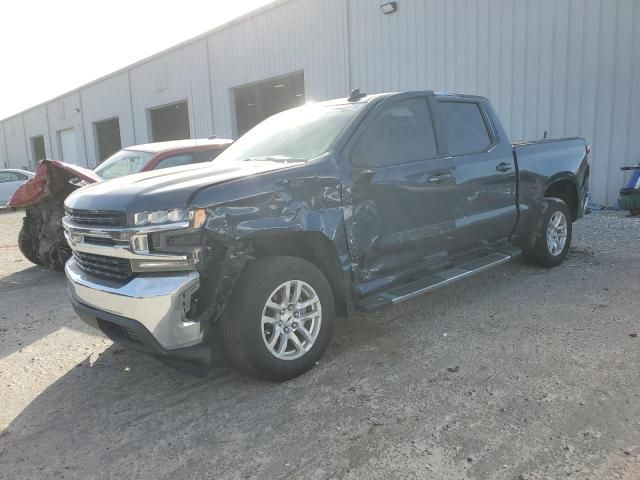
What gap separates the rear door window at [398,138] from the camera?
385 centimetres

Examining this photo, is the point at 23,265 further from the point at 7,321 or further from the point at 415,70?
the point at 415,70

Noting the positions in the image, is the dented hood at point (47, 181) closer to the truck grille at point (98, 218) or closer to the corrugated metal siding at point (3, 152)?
the truck grille at point (98, 218)

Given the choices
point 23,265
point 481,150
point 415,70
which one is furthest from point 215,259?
point 415,70

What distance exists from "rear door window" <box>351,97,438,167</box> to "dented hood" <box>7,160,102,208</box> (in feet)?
13.3

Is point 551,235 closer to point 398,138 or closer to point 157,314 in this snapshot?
point 398,138

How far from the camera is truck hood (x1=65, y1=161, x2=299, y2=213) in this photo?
297cm

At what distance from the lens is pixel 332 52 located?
1391 centimetres

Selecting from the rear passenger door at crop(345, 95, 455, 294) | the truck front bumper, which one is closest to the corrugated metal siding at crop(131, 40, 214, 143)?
the rear passenger door at crop(345, 95, 455, 294)

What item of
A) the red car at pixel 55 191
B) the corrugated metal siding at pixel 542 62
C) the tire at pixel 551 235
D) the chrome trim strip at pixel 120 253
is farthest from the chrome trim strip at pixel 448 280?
the corrugated metal siding at pixel 542 62

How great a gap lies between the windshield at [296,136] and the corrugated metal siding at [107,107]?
2215cm

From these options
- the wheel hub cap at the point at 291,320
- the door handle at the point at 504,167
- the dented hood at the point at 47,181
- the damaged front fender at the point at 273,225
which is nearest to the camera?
the damaged front fender at the point at 273,225

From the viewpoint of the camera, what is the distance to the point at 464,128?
4.80m

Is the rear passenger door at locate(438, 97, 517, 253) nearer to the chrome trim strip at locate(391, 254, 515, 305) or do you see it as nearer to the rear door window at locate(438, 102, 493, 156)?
the rear door window at locate(438, 102, 493, 156)

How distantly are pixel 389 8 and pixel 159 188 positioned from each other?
1079cm
